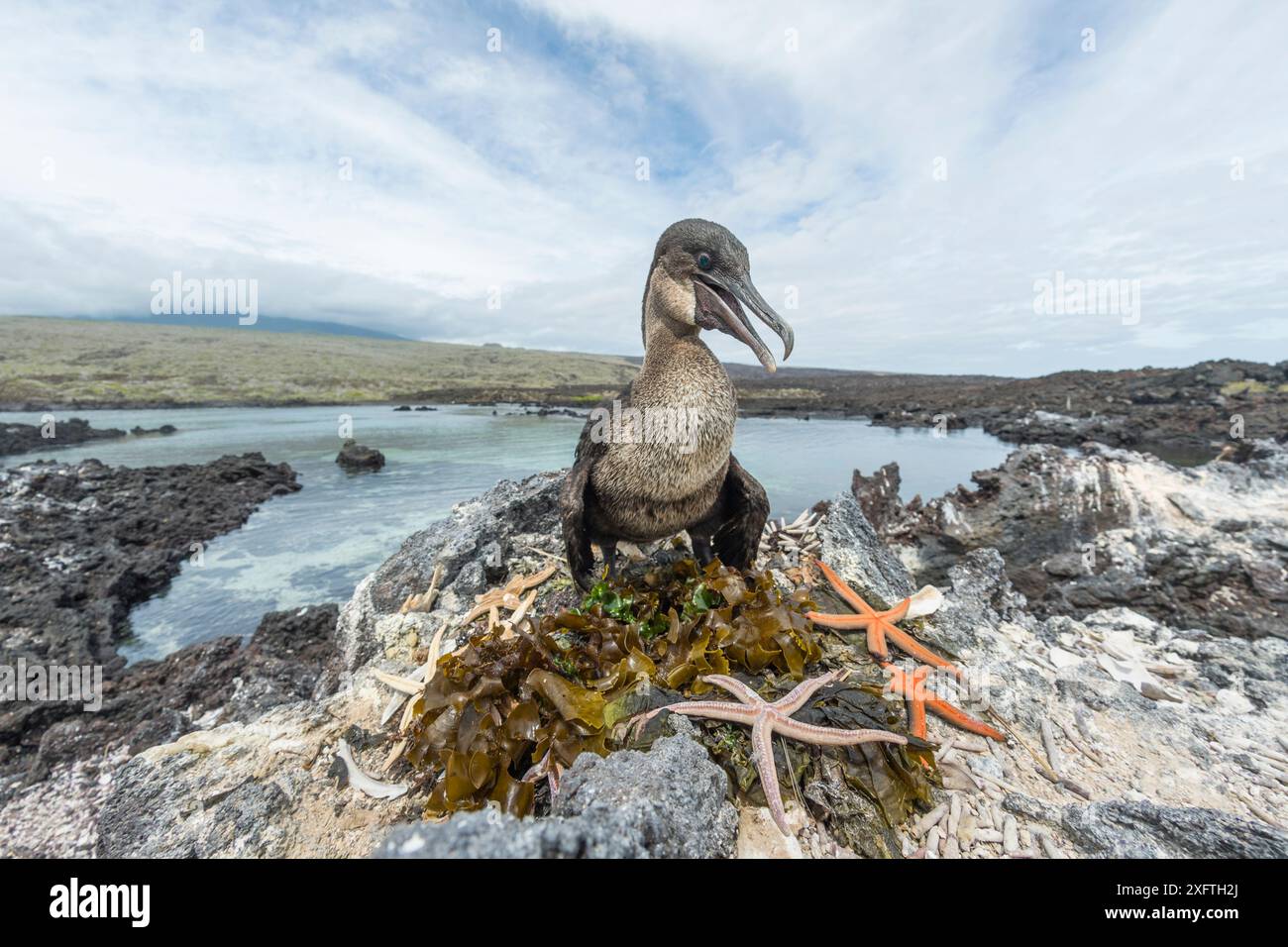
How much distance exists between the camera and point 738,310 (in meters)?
2.72

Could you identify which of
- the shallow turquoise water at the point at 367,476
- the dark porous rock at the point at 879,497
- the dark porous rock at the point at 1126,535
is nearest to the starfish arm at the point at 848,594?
the dark porous rock at the point at 1126,535

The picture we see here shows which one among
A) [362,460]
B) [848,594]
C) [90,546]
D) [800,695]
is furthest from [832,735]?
[362,460]

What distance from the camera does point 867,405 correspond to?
33688mm

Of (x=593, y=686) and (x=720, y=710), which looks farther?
(x=593, y=686)

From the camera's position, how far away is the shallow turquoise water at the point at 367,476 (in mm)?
7785

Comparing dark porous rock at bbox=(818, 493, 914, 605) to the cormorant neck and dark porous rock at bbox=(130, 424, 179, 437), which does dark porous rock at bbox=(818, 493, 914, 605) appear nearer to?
the cormorant neck

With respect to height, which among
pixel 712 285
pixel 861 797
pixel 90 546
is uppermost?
pixel 712 285

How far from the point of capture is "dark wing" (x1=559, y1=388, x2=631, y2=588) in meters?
2.92

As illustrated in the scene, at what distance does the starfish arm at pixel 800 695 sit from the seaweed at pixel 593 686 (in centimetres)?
10

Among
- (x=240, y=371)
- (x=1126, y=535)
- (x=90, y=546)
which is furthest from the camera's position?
(x=240, y=371)

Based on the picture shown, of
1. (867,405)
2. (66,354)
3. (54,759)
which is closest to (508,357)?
(66,354)

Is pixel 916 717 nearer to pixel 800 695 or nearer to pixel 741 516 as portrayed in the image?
pixel 800 695

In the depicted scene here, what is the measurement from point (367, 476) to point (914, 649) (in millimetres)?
16663

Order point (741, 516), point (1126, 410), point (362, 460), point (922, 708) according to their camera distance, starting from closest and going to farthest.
Answer: point (922, 708) → point (741, 516) → point (362, 460) → point (1126, 410)
